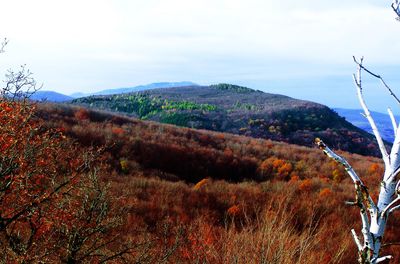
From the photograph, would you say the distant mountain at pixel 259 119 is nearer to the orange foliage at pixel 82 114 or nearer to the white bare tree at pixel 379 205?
the orange foliage at pixel 82 114

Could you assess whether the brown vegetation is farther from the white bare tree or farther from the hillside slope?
the white bare tree

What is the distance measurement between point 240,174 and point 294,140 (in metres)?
31.8

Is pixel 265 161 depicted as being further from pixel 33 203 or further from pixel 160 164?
pixel 33 203

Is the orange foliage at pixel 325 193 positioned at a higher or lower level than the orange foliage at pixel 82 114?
lower

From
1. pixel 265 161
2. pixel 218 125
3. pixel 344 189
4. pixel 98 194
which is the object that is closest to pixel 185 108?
pixel 218 125

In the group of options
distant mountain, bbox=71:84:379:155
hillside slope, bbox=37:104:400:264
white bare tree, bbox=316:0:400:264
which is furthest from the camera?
distant mountain, bbox=71:84:379:155

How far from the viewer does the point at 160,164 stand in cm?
2353

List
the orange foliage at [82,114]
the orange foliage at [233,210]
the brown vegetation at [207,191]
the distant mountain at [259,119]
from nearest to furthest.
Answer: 1. the brown vegetation at [207,191]
2. the orange foliage at [233,210]
3. the orange foliage at [82,114]
4. the distant mountain at [259,119]

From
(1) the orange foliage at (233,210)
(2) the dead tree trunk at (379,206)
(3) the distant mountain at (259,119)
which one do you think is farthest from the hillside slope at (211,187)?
(3) the distant mountain at (259,119)

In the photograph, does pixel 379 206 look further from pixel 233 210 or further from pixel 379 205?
pixel 233 210

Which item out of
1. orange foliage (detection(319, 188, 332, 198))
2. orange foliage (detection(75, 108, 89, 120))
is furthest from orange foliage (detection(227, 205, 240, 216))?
orange foliage (detection(75, 108, 89, 120))

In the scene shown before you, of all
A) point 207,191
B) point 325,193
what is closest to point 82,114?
point 207,191

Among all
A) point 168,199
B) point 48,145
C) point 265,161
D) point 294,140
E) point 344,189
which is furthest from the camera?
point 294,140

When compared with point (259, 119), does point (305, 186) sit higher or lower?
lower
